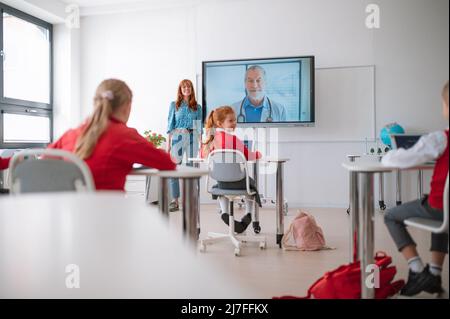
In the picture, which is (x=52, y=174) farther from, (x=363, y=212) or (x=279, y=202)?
(x=279, y=202)

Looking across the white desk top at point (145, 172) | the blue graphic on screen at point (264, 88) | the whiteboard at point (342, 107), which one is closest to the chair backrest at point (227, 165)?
the white desk top at point (145, 172)

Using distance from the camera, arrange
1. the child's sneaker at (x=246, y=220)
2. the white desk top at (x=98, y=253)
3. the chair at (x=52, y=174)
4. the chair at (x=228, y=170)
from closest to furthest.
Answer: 1. the white desk top at (x=98, y=253)
2. the chair at (x=52, y=174)
3. the chair at (x=228, y=170)
4. the child's sneaker at (x=246, y=220)

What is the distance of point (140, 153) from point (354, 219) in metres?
0.86

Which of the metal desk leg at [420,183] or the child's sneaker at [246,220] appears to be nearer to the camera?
the metal desk leg at [420,183]

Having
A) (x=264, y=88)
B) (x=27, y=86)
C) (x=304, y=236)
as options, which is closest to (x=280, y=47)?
(x=264, y=88)

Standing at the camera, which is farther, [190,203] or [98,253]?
[190,203]

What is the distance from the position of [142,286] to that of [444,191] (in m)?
0.96

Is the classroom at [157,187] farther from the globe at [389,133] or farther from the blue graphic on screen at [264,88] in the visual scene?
the blue graphic on screen at [264,88]

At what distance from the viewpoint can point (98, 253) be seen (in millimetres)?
888

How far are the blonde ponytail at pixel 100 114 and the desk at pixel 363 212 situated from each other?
908mm

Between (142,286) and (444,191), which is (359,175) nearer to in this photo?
(444,191)

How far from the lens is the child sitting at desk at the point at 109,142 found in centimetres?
131
